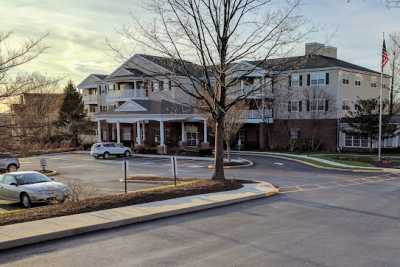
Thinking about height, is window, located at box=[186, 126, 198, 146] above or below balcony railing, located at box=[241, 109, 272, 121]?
below

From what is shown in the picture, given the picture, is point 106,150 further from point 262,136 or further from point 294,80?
point 294,80

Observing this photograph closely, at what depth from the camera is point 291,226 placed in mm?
10008

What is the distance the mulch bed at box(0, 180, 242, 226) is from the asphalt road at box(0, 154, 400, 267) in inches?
80.2

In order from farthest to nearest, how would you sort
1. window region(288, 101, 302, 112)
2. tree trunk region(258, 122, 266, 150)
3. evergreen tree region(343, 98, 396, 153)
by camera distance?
tree trunk region(258, 122, 266, 150), window region(288, 101, 302, 112), evergreen tree region(343, 98, 396, 153)

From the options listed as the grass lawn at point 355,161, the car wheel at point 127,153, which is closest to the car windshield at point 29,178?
the grass lawn at point 355,161

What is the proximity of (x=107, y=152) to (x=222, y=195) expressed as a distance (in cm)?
2747

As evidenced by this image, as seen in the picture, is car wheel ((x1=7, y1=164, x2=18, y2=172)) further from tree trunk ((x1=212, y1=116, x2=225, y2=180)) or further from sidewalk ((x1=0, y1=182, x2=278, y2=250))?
sidewalk ((x1=0, y1=182, x2=278, y2=250))

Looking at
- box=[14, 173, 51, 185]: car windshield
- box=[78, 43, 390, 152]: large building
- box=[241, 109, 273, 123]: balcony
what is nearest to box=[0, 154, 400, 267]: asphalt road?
box=[14, 173, 51, 185]: car windshield

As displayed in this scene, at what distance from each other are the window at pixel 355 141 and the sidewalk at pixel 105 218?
2953 cm

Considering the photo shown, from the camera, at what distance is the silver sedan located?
1553 cm

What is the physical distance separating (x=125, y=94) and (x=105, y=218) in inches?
1643

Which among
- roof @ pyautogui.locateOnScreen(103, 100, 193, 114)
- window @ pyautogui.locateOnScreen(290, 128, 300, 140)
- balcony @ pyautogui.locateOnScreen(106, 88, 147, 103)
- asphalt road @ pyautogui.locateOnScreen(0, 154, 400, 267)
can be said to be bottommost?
asphalt road @ pyautogui.locateOnScreen(0, 154, 400, 267)

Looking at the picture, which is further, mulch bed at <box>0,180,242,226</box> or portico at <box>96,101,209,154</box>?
portico at <box>96,101,209,154</box>

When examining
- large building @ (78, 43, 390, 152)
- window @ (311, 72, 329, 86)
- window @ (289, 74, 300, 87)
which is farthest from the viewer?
window @ (289, 74, 300, 87)
